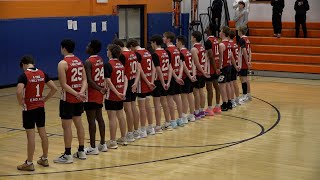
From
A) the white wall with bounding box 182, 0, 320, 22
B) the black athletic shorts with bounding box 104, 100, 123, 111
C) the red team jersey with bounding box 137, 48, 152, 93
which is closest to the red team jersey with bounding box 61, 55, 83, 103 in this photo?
the black athletic shorts with bounding box 104, 100, 123, 111

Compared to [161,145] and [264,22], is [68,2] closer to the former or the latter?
[264,22]

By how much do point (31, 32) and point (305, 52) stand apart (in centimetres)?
946

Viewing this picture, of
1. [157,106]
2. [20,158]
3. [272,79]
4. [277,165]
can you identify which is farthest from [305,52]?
[20,158]

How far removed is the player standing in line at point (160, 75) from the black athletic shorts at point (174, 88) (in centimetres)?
13

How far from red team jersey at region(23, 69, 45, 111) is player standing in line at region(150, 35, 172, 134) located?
279cm

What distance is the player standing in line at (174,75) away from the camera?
10.4 metres

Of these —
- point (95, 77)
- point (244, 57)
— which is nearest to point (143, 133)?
point (95, 77)

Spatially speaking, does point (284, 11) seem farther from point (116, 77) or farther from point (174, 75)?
point (116, 77)

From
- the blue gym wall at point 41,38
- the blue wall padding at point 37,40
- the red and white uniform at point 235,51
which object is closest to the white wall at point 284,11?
the blue gym wall at point 41,38

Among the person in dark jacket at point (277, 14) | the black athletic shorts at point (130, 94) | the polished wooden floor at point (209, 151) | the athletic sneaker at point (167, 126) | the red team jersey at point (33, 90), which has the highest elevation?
the person in dark jacket at point (277, 14)

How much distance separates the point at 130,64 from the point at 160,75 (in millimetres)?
860

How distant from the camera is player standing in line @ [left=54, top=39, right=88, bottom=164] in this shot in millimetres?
7900

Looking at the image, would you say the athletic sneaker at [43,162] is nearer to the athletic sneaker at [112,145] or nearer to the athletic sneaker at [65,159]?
the athletic sneaker at [65,159]

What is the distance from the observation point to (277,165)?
27.0 feet
